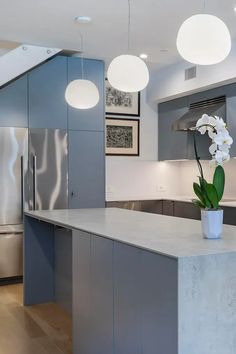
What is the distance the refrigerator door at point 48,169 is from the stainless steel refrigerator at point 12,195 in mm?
95

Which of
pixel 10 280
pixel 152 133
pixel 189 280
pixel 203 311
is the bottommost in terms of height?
pixel 10 280

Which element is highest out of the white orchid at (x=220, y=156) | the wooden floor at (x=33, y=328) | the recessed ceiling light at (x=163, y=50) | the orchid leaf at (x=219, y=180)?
the recessed ceiling light at (x=163, y=50)

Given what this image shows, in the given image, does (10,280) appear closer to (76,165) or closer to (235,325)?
(76,165)

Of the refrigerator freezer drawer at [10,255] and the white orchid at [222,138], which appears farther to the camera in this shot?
the refrigerator freezer drawer at [10,255]

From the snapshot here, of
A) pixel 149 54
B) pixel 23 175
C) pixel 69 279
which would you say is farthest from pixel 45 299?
pixel 149 54

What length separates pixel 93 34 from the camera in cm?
435

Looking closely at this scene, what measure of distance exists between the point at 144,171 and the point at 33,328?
3.56m

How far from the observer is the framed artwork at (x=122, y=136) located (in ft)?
20.3

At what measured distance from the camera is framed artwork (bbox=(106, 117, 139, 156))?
6184mm

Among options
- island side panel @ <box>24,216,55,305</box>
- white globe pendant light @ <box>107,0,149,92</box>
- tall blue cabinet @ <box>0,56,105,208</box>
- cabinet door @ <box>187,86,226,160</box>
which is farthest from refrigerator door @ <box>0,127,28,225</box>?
cabinet door @ <box>187,86,226,160</box>

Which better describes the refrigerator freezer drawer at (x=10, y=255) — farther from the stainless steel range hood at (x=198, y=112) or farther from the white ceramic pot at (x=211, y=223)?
the white ceramic pot at (x=211, y=223)

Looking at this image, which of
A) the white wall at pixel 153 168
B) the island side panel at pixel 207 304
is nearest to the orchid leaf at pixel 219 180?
the island side panel at pixel 207 304

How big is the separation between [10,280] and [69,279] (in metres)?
1.41

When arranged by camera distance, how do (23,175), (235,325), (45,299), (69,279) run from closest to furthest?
1. (235,325)
2. (69,279)
3. (45,299)
4. (23,175)
